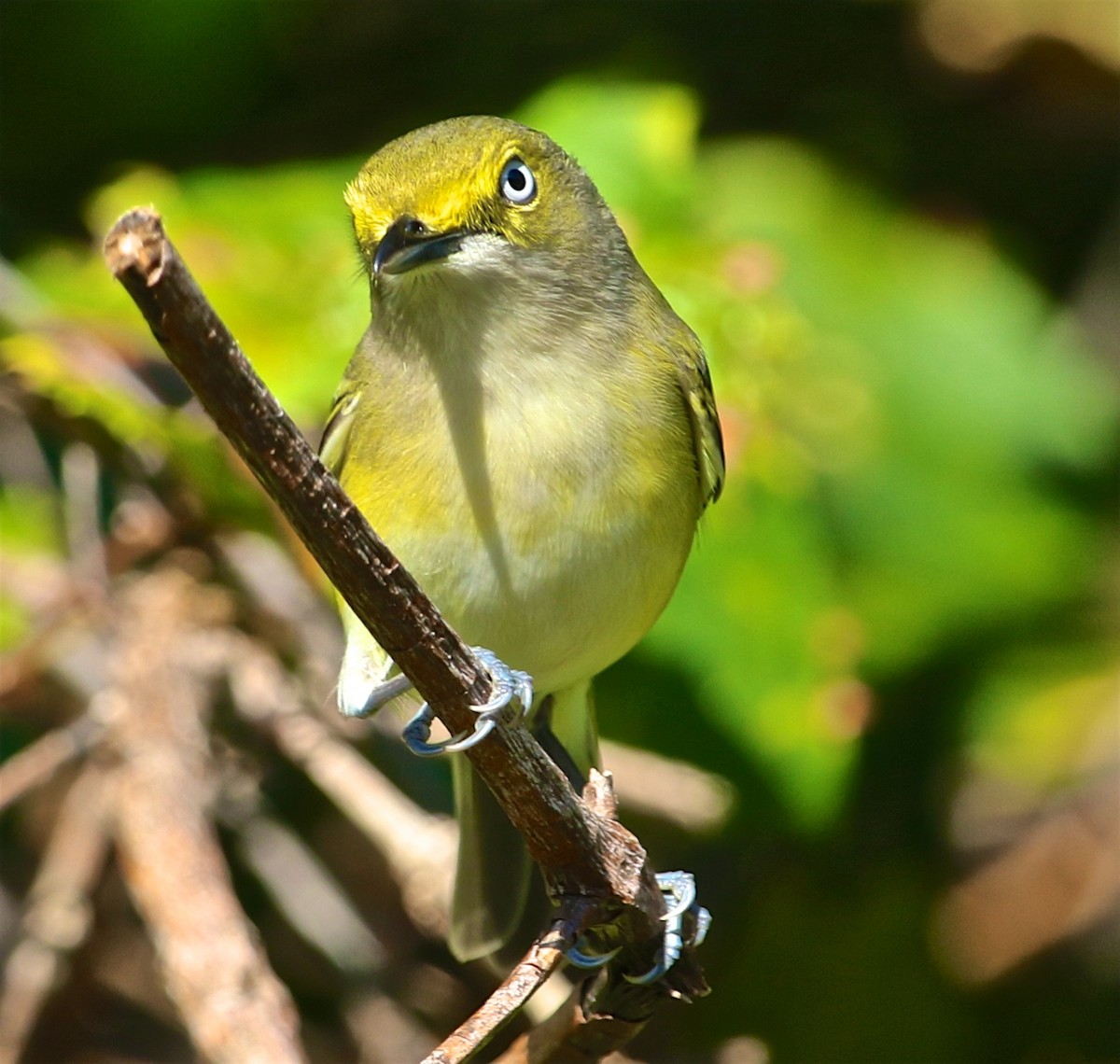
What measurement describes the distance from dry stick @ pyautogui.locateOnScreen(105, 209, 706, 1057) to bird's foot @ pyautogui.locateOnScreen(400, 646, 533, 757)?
2 centimetres

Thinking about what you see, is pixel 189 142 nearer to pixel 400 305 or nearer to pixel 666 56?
pixel 666 56

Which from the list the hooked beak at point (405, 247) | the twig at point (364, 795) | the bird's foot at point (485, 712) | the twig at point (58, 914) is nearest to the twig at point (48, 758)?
the twig at point (58, 914)

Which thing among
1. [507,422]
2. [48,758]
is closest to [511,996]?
[507,422]

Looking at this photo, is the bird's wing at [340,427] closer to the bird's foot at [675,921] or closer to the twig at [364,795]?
the twig at [364,795]

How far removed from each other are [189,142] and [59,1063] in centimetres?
283

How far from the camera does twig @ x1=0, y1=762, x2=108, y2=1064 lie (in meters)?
3.83

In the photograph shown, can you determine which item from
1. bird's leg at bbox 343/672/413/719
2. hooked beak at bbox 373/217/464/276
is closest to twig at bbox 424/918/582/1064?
bird's leg at bbox 343/672/413/719

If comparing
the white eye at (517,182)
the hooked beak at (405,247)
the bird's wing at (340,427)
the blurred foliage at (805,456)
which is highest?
the hooked beak at (405,247)

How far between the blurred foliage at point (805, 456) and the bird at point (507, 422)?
32.3 inches

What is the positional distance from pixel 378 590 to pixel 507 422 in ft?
3.36

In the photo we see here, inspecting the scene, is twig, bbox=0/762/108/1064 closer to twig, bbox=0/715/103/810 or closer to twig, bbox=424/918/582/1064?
twig, bbox=0/715/103/810

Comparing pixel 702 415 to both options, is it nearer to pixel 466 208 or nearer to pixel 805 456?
pixel 466 208

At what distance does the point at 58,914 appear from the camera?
12.7 ft

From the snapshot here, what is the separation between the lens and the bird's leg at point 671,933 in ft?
8.34
